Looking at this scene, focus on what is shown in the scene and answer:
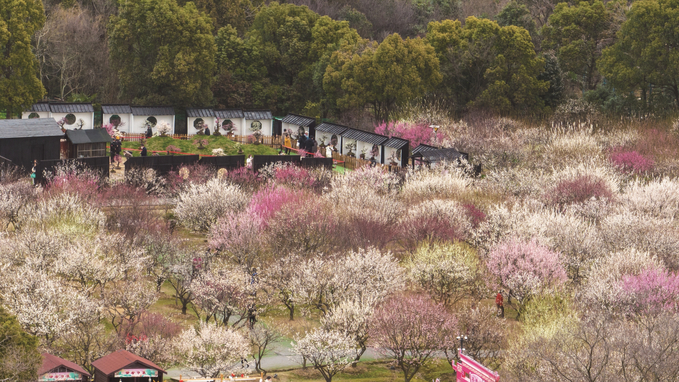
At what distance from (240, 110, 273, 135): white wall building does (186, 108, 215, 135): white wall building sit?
2837mm

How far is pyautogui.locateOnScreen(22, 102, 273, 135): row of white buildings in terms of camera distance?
7962 cm

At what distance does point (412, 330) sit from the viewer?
123 ft

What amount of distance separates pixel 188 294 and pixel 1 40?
39.1 meters

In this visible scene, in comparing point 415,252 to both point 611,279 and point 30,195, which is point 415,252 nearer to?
point 611,279

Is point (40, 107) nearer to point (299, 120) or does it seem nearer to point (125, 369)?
point (299, 120)

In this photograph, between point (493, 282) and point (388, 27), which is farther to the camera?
point (388, 27)

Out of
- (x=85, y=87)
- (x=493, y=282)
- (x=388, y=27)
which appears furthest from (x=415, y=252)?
(x=388, y=27)

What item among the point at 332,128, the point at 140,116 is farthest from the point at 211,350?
the point at 140,116

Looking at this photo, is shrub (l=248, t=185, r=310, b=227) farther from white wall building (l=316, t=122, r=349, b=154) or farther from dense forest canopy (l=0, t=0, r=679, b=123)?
dense forest canopy (l=0, t=0, r=679, b=123)

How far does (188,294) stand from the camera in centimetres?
4506

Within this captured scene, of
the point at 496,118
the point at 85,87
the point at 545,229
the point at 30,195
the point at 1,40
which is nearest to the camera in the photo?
the point at 545,229

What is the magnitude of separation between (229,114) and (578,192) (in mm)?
35973

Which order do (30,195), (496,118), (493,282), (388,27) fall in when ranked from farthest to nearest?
(388,27)
(496,118)
(30,195)
(493,282)

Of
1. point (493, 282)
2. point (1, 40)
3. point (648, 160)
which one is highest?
point (1, 40)
